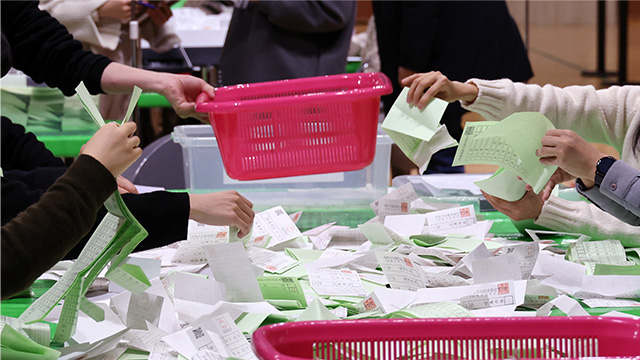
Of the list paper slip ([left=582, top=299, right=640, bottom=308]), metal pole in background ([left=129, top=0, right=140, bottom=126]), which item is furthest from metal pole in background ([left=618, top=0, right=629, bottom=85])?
paper slip ([left=582, top=299, right=640, bottom=308])

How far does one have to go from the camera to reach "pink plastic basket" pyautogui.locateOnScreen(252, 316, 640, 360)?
0.78 metres

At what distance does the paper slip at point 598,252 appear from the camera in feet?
4.44

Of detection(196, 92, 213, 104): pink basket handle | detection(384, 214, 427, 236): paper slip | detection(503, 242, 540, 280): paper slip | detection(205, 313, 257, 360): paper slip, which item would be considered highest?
detection(196, 92, 213, 104): pink basket handle

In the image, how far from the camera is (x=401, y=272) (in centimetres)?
120

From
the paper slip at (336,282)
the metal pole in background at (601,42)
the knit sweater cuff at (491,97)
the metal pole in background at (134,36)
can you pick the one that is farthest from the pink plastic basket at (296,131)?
the metal pole in background at (601,42)

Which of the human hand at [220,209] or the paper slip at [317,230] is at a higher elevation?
the human hand at [220,209]

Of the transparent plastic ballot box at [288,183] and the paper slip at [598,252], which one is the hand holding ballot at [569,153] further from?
the transparent plastic ballot box at [288,183]

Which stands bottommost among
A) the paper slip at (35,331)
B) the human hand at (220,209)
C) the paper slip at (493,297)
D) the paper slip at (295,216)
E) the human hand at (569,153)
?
the paper slip at (295,216)

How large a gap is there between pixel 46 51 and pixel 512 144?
105 cm

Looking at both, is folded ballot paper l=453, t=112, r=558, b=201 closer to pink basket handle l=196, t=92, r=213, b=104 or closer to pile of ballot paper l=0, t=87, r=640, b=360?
pile of ballot paper l=0, t=87, r=640, b=360

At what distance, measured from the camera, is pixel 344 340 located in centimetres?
79

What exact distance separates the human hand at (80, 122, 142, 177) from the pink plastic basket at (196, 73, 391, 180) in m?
0.51

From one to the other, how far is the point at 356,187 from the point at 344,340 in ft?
4.16

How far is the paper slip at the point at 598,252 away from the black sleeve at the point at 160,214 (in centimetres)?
72
